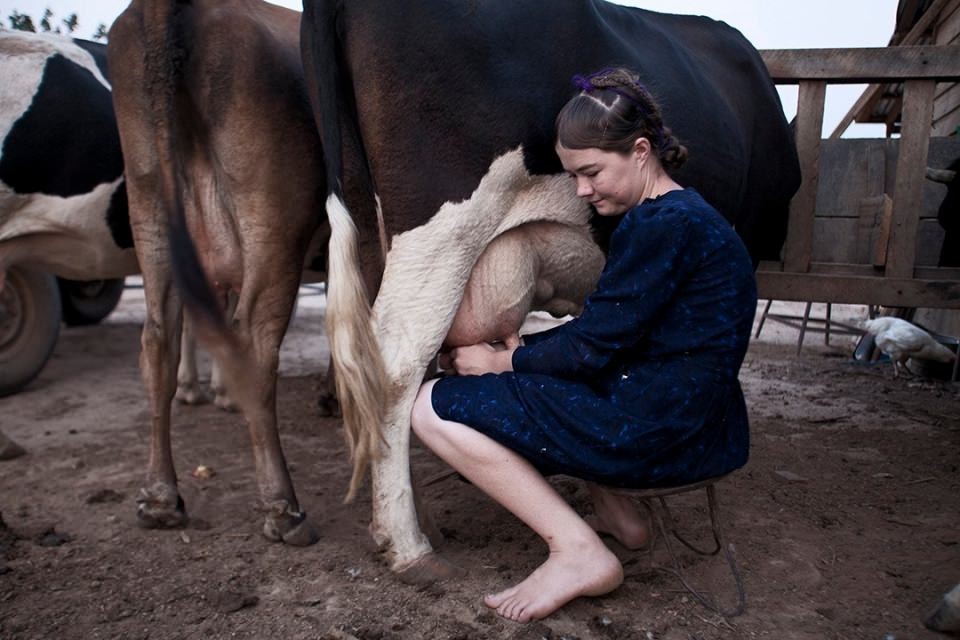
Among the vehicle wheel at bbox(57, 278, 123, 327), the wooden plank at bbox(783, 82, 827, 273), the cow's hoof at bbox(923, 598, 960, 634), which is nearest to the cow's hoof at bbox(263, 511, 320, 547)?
the cow's hoof at bbox(923, 598, 960, 634)

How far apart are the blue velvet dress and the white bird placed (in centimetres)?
417

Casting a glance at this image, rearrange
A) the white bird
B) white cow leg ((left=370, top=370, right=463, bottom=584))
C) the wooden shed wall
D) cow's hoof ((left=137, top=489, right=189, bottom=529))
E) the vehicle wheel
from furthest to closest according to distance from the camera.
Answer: the vehicle wheel < the wooden shed wall < the white bird < cow's hoof ((left=137, top=489, right=189, bottom=529)) < white cow leg ((left=370, top=370, right=463, bottom=584))

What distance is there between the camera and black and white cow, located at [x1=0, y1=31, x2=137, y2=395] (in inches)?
130

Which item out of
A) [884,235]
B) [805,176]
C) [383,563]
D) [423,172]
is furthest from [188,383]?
[884,235]

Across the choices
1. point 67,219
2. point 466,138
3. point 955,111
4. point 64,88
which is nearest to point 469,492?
point 466,138

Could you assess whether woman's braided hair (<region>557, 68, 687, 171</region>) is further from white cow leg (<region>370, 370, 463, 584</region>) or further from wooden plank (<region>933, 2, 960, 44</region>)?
wooden plank (<region>933, 2, 960, 44</region>)

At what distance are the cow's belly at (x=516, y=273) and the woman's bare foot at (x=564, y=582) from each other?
71cm

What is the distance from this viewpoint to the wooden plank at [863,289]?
Answer: 9.87ft

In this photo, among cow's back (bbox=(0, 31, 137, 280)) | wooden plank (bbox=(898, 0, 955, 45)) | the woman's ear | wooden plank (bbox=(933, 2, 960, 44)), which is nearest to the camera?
the woman's ear

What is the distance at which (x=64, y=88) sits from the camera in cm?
342

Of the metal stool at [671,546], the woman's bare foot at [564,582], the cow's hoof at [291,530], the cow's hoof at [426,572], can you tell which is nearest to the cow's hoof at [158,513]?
the cow's hoof at [291,530]

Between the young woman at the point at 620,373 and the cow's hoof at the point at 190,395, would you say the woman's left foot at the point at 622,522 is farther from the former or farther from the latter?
the cow's hoof at the point at 190,395

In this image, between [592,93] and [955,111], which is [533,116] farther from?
[955,111]

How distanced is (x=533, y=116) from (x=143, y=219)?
1.50 metres
